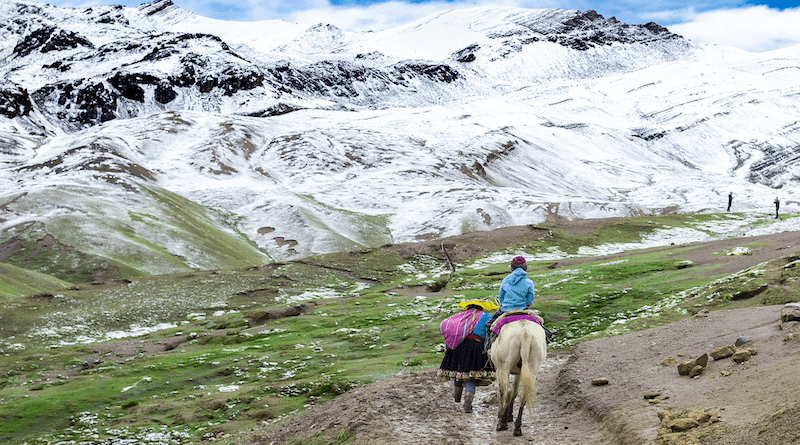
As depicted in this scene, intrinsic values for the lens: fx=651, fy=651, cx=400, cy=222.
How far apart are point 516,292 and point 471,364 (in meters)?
3.01

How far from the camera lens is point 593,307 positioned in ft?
128

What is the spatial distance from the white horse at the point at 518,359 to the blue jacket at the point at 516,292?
2.53 ft

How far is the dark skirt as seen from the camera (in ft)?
64.2

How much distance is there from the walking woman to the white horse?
2002mm

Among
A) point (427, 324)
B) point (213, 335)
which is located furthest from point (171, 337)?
point (427, 324)

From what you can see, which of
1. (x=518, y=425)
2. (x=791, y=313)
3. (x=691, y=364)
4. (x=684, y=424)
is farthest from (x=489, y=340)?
(x=791, y=313)

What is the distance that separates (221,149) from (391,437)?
186 m

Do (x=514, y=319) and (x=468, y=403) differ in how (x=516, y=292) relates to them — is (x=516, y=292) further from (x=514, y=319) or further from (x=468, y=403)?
(x=468, y=403)

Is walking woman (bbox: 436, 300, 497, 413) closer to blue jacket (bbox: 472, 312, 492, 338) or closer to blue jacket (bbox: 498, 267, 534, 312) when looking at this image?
blue jacket (bbox: 472, 312, 492, 338)

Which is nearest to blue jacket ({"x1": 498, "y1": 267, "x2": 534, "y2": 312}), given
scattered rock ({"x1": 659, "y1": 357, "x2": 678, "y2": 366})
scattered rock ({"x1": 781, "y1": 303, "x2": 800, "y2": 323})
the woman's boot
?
the woman's boot

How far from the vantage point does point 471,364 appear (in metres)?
19.7

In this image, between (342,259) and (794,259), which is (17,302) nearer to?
(342,259)

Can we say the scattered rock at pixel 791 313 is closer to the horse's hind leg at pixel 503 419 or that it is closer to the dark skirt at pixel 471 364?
the dark skirt at pixel 471 364

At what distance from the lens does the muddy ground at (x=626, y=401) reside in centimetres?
1362
